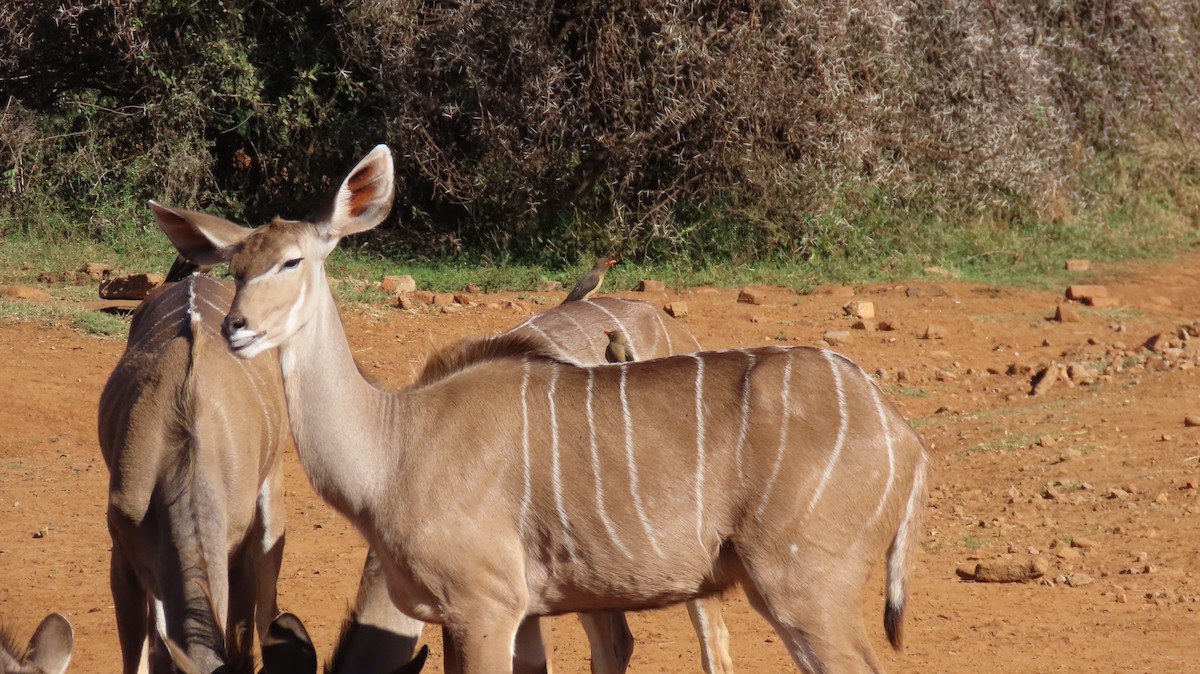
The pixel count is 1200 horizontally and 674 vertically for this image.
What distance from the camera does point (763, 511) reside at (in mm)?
3447

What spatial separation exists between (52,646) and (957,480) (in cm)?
437

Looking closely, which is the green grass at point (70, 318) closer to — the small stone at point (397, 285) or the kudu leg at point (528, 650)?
the small stone at point (397, 285)

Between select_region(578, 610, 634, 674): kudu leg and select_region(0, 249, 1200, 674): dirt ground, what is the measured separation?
1.49 feet

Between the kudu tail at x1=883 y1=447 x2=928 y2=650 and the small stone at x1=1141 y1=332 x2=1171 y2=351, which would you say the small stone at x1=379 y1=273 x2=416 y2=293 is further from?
the kudu tail at x1=883 y1=447 x2=928 y2=650

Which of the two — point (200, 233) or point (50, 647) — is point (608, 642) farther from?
point (200, 233)

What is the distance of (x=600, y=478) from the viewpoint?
361cm

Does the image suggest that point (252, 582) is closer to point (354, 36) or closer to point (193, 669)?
point (193, 669)

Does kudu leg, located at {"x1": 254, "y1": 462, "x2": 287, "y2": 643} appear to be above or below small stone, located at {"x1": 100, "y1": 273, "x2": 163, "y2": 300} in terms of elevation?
above

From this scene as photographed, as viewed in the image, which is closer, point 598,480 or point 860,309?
point 598,480

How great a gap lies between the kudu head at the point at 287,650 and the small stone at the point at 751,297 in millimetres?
6564

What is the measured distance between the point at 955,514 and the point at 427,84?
6194 millimetres

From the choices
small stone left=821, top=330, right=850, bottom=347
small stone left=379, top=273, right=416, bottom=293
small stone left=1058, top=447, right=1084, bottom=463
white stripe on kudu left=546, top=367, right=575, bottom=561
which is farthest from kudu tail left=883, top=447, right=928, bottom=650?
small stone left=379, top=273, right=416, bottom=293

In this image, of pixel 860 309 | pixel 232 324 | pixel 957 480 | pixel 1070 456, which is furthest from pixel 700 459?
pixel 860 309

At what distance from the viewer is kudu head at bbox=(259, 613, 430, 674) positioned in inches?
127
